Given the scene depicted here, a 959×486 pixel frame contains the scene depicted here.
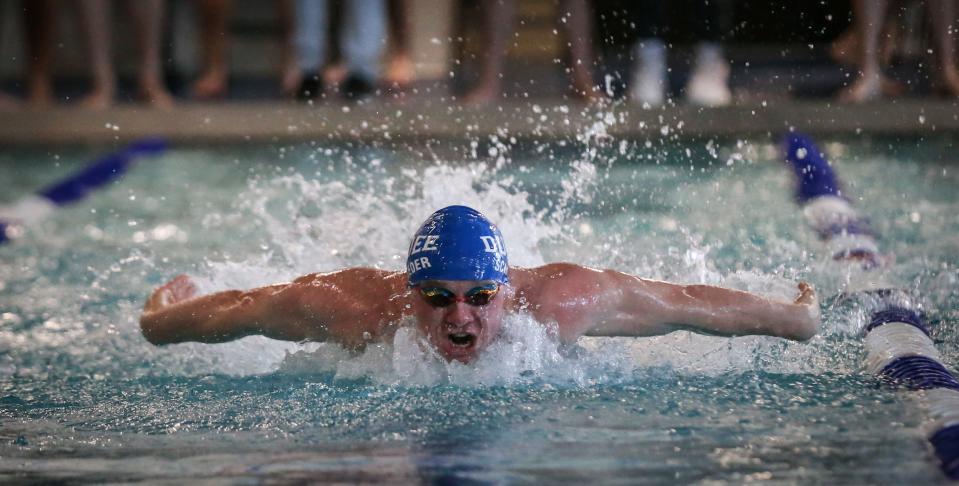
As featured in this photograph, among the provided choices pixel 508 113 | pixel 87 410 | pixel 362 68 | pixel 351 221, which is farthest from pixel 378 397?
pixel 362 68

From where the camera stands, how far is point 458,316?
2965mm

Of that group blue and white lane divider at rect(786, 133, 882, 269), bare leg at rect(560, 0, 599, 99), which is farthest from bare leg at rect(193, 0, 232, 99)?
blue and white lane divider at rect(786, 133, 882, 269)

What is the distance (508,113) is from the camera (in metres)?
7.08

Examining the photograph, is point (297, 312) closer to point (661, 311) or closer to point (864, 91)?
point (661, 311)

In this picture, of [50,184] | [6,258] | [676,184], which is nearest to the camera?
[6,258]

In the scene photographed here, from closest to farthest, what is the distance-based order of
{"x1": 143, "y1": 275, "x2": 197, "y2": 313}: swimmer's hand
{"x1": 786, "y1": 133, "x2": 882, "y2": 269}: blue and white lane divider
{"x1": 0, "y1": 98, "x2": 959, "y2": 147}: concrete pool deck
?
{"x1": 143, "y1": 275, "x2": 197, "y2": 313}: swimmer's hand
{"x1": 786, "y1": 133, "x2": 882, "y2": 269}: blue and white lane divider
{"x1": 0, "y1": 98, "x2": 959, "y2": 147}: concrete pool deck

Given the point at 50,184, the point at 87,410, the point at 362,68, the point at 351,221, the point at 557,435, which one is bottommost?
the point at 557,435

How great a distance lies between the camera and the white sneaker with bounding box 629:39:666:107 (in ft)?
26.8

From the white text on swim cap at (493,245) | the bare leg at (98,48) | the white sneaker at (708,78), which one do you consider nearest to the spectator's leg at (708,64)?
the white sneaker at (708,78)

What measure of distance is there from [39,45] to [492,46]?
301cm

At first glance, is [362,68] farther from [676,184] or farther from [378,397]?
[378,397]

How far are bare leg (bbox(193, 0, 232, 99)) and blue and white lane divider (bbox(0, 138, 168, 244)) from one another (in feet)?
2.28

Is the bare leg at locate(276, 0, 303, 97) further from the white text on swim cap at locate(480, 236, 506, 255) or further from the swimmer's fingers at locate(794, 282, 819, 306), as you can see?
the swimmer's fingers at locate(794, 282, 819, 306)

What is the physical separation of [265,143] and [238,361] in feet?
13.6
